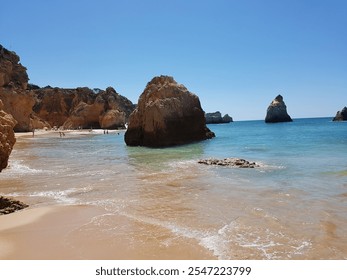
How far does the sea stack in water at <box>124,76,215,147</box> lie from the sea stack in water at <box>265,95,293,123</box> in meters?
81.3

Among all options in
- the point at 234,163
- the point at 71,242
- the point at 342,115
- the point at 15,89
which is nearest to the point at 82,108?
the point at 15,89

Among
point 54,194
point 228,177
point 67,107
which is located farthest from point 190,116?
point 67,107

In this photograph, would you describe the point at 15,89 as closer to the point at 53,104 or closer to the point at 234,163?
the point at 53,104

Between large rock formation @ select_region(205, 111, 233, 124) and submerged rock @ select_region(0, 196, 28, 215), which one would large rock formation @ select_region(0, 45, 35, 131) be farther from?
large rock formation @ select_region(205, 111, 233, 124)

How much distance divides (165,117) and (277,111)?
8969 cm

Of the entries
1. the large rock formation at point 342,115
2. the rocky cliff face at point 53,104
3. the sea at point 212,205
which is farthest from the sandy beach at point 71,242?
the large rock formation at point 342,115

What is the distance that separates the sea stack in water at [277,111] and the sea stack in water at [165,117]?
8133 cm

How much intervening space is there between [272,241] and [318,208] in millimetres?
2715

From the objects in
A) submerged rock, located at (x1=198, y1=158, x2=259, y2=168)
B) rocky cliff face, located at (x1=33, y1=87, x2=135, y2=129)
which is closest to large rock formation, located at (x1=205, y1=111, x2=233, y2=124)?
rocky cliff face, located at (x1=33, y1=87, x2=135, y2=129)

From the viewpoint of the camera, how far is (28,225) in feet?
21.0

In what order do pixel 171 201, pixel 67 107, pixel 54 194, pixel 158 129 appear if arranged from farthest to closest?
pixel 67 107, pixel 158 129, pixel 54 194, pixel 171 201
